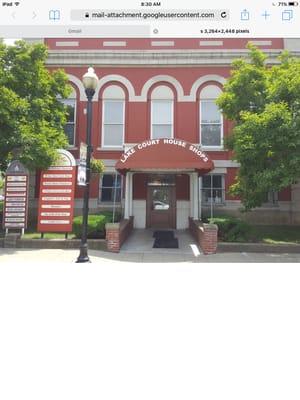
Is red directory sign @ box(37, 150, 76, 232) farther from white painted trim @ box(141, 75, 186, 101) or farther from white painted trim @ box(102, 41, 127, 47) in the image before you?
white painted trim @ box(102, 41, 127, 47)

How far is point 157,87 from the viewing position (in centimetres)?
2238

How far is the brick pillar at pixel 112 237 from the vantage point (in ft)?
47.7

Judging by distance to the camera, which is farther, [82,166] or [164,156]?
[164,156]

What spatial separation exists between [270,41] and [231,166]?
321 inches

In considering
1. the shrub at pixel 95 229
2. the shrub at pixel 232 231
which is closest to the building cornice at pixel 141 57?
the shrub at pixel 232 231

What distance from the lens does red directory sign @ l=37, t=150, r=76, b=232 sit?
627 inches

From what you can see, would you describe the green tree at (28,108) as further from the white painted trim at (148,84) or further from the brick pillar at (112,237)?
the brick pillar at (112,237)

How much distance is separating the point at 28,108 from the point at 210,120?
10.3 metres

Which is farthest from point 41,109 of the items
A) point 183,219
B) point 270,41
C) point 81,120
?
point 270,41

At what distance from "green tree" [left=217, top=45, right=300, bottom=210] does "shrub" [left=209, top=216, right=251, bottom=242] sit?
1086 mm

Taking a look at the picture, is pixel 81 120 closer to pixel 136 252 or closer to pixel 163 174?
pixel 163 174

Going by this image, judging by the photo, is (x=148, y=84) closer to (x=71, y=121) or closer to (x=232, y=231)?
(x=71, y=121)

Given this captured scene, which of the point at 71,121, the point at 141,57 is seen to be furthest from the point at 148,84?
the point at 71,121

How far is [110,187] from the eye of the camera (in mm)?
22016
